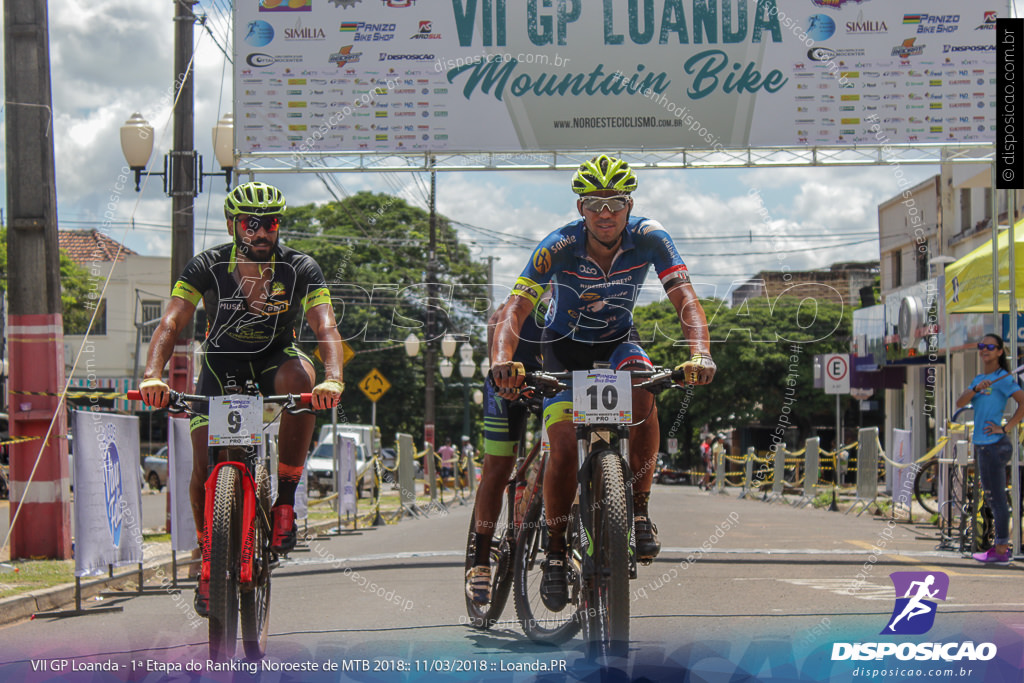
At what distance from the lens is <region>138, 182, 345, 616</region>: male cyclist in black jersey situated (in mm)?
5918

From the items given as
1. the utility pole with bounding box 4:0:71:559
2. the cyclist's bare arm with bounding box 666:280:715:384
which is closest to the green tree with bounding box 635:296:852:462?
the utility pole with bounding box 4:0:71:559

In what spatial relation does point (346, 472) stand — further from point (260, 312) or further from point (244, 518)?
point (244, 518)

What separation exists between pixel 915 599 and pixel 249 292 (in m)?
4.11

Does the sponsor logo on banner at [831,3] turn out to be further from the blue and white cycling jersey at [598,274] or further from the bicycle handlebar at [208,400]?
the bicycle handlebar at [208,400]

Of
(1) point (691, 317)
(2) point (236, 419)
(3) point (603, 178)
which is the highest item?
(3) point (603, 178)

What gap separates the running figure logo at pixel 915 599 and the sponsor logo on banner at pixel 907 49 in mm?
5197

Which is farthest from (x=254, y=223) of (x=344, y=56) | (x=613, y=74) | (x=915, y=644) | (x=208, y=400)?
(x=613, y=74)

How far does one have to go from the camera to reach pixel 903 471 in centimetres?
1720

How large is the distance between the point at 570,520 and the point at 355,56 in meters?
7.43

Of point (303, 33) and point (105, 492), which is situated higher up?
point (303, 33)

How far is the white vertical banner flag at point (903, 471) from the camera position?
1655 centimetres

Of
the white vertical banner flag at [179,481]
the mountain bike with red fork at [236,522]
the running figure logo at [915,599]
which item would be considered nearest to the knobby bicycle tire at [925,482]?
the running figure logo at [915,599]

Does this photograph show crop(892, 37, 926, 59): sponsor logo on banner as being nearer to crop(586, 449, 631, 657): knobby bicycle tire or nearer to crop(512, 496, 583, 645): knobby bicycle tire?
crop(512, 496, 583, 645): knobby bicycle tire

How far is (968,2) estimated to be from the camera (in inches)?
456
